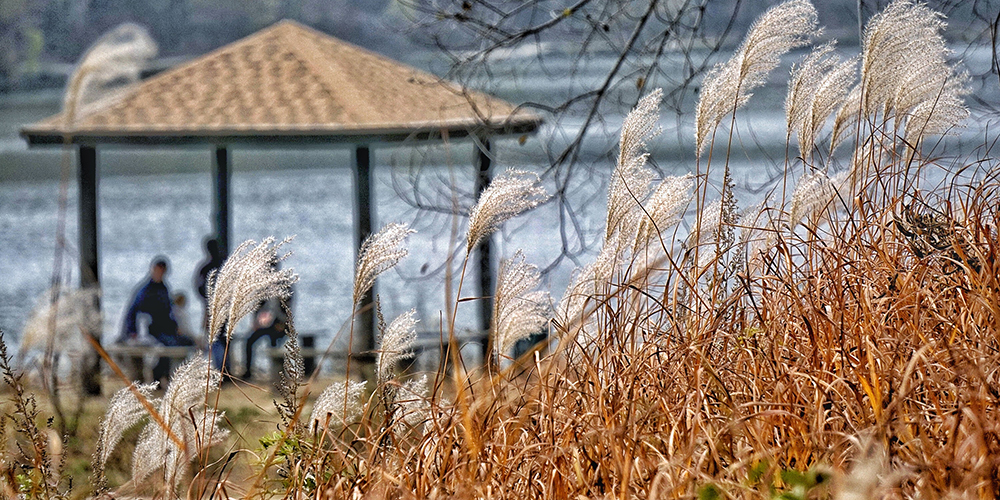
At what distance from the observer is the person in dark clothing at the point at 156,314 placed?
8008mm

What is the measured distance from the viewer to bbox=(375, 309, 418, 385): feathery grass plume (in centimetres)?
175

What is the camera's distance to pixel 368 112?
27.6ft

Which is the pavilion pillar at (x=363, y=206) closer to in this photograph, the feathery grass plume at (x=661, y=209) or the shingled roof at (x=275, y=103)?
the shingled roof at (x=275, y=103)

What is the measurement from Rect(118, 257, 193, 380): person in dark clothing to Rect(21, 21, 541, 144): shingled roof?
1.27 meters

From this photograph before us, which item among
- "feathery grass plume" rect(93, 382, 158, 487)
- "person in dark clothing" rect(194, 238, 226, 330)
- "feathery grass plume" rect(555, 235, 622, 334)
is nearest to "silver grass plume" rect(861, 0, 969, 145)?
"feathery grass plume" rect(555, 235, 622, 334)

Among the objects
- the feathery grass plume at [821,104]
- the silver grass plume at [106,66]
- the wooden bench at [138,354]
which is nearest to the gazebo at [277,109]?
the wooden bench at [138,354]

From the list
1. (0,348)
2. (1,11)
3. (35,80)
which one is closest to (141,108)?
(0,348)

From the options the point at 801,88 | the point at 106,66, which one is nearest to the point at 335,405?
the point at 106,66

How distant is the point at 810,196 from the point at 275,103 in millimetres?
7236

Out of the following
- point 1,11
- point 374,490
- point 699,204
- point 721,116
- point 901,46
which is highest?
point 1,11

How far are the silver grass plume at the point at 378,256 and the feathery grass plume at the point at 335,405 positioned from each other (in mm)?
187

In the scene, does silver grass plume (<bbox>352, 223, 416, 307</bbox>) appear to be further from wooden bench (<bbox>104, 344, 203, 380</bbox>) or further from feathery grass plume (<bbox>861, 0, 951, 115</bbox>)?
wooden bench (<bbox>104, 344, 203, 380</bbox>)

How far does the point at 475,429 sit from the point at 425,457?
0.12 meters

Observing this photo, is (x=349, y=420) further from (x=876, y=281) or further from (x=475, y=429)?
(x=876, y=281)
